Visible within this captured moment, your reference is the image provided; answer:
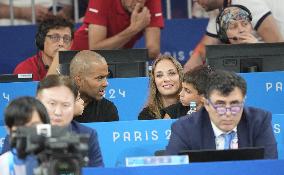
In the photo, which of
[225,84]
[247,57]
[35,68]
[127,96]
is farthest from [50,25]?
[225,84]

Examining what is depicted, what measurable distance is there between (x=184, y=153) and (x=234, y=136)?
89 centimetres

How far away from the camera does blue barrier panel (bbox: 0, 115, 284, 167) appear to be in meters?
8.20

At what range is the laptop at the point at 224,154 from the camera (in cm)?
670

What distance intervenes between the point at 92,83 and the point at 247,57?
1342 millimetres

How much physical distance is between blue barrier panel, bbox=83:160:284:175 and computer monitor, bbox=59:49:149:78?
2.83 m

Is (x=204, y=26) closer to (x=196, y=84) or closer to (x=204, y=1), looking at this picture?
(x=204, y=1)

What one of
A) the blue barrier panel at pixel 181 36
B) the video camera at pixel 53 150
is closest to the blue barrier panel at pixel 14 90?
the blue barrier panel at pixel 181 36

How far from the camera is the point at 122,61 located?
370 inches

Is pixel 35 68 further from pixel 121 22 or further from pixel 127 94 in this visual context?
pixel 127 94

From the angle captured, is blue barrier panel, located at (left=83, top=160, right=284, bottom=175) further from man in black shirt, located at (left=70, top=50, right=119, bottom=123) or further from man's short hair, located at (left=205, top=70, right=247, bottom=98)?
man in black shirt, located at (left=70, top=50, right=119, bottom=123)

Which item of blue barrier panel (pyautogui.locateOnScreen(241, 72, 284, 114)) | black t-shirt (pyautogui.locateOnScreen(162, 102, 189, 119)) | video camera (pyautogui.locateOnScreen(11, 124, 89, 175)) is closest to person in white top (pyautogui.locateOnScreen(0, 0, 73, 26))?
blue barrier panel (pyautogui.locateOnScreen(241, 72, 284, 114))

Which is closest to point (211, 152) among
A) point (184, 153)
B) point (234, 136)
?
point (184, 153)

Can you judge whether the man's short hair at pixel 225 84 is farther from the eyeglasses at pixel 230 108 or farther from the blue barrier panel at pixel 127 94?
the blue barrier panel at pixel 127 94

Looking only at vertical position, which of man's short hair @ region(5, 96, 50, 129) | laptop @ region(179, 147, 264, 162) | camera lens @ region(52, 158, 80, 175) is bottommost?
laptop @ region(179, 147, 264, 162)
